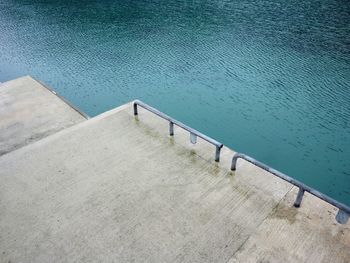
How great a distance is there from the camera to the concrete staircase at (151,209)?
4.52m

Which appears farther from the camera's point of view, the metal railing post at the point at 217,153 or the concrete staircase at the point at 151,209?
the metal railing post at the point at 217,153

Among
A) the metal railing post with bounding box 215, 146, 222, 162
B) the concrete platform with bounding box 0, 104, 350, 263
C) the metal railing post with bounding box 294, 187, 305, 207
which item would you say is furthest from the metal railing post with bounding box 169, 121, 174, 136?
the metal railing post with bounding box 294, 187, 305, 207

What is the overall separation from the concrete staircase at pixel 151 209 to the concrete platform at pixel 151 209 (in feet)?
0.05

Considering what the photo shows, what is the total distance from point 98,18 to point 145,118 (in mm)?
15506

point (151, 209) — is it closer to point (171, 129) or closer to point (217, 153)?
point (217, 153)

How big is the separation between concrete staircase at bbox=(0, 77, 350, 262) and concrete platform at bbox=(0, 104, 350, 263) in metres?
0.02

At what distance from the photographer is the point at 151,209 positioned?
16.9 feet

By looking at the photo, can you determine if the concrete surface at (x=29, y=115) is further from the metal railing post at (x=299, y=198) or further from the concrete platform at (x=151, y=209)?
the metal railing post at (x=299, y=198)

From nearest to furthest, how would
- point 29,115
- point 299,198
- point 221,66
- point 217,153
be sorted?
point 299,198 → point 217,153 → point 29,115 → point 221,66

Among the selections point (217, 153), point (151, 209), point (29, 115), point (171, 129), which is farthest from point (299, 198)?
point (29, 115)

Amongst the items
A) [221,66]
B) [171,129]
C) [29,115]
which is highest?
[171,129]

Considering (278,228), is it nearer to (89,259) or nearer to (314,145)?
(89,259)

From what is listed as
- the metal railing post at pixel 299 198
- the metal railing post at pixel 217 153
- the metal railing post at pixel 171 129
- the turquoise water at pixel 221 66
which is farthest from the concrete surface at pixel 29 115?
the metal railing post at pixel 299 198

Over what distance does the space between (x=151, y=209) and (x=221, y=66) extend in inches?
399
